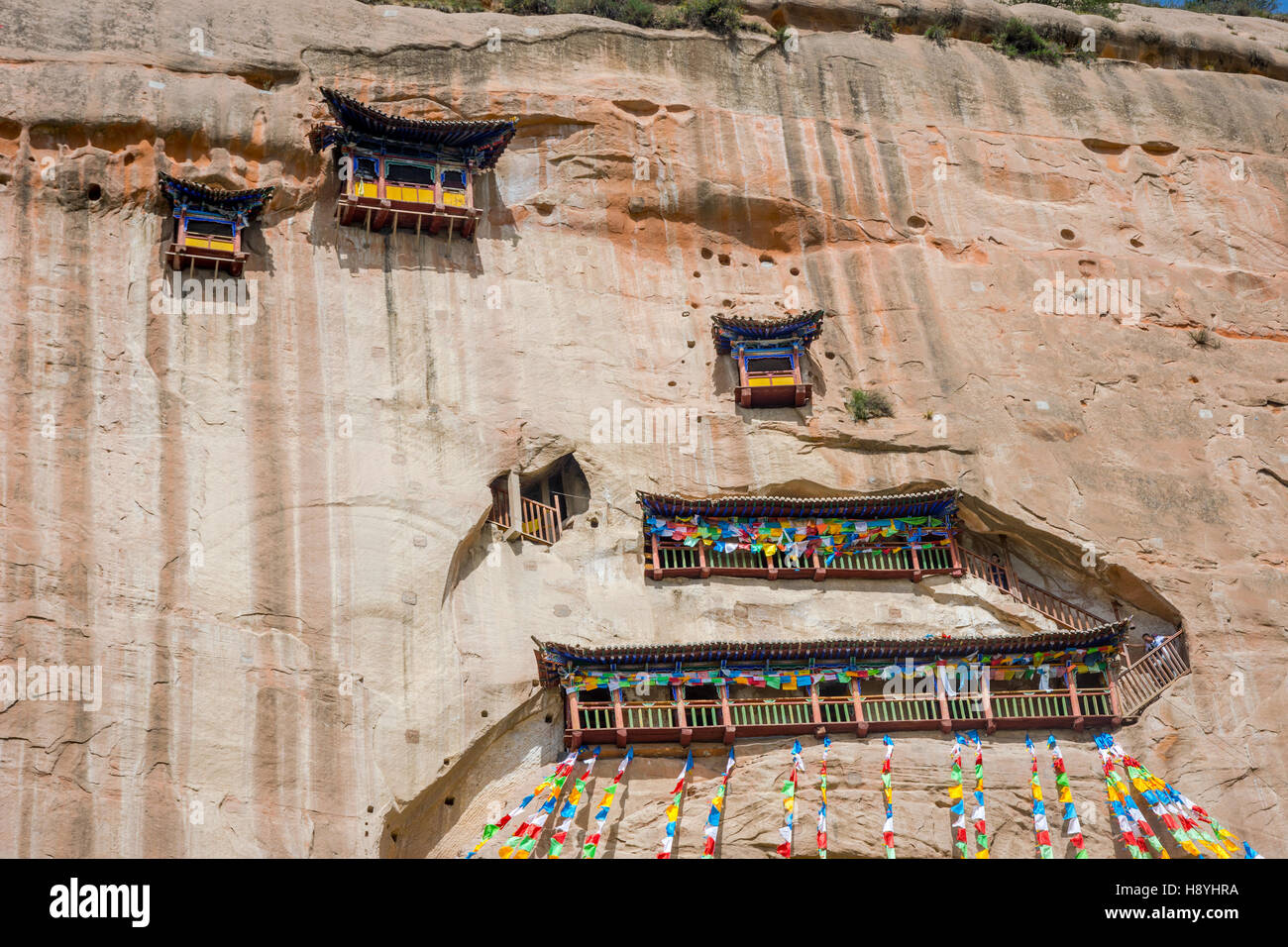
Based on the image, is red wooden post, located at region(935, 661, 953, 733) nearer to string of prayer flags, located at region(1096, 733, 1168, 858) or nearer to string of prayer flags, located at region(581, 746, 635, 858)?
string of prayer flags, located at region(1096, 733, 1168, 858)

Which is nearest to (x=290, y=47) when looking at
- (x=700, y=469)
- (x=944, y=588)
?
(x=700, y=469)

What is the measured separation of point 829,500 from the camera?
23844 mm

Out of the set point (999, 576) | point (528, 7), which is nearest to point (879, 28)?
A: point (528, 7)

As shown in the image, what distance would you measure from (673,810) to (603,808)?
97 centimetres

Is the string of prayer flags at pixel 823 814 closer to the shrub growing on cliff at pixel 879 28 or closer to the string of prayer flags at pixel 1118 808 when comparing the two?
the string of prayer flags at pixel 1118 808

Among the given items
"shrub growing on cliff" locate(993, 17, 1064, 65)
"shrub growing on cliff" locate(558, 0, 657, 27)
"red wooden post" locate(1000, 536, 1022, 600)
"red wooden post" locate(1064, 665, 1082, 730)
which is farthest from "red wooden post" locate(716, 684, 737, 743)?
"shrub growing on cliff" locate(993, 17, 1064, 65)

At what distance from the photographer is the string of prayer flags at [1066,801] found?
21.0 m

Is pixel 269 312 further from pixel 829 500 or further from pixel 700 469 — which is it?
pixel 829 500

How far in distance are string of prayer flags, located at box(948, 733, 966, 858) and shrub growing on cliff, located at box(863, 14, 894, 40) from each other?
14.8 metres

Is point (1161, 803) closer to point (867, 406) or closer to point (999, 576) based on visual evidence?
point (999, 576)

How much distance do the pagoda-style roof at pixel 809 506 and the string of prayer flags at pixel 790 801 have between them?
382cm

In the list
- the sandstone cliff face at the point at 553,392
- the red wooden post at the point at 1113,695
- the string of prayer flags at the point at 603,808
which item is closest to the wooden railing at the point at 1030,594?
the sandstone cliff face at the point at 553,392

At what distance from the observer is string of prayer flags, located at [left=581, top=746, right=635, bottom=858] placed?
2059cm
